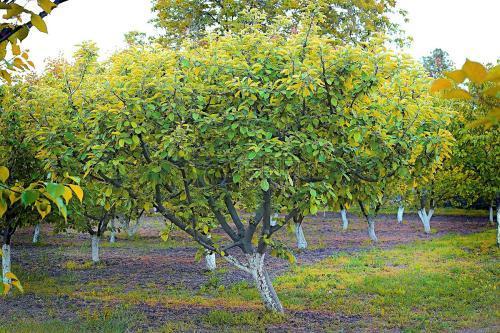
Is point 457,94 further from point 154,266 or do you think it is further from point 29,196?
point 154,266

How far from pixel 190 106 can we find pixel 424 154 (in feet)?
12.6

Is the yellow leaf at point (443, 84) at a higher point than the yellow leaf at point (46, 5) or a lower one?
lower

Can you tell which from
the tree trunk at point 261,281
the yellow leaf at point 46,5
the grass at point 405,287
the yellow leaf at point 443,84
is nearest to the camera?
the yellow leaf at point 443,84

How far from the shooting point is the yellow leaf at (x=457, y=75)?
1.05 metres

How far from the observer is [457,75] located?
41.9 inches

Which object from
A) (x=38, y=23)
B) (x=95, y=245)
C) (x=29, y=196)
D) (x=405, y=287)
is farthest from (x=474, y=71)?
(x=95, y=245)

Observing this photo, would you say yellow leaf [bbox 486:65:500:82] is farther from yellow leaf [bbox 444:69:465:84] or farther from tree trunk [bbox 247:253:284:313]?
tree trunk [bbox 247:253:284:313]

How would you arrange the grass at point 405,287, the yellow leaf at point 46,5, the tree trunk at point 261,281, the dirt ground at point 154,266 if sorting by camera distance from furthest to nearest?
the dirt ground at point 154,266, the grass at point 405,287, the tree trunk at point 261,281, the yellow leaf at point 46,5

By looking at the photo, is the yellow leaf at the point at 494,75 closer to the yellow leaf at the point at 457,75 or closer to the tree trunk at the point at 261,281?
the yellow leaf at the point at 457,75

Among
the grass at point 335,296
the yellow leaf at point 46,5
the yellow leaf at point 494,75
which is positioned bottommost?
the grass at point 335,296

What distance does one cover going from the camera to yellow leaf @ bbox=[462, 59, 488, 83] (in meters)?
1.02

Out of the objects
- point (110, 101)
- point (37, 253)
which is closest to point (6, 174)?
point (110, 101)

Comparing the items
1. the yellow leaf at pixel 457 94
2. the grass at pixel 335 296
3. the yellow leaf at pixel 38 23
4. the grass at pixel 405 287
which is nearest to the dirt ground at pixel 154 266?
the grass at pixel 335 296

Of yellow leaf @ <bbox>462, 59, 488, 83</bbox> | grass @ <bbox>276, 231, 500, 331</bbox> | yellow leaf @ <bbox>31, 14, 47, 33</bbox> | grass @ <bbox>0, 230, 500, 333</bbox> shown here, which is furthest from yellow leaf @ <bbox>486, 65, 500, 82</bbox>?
grass @ <bbox>276, 231, 500, 331</bbox>
